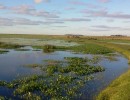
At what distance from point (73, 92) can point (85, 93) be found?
121 cm

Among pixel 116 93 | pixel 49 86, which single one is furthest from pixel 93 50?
pixel 116 93

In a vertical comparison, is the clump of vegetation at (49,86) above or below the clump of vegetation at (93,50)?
below

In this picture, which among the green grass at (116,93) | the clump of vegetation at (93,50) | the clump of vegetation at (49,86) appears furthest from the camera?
the clump of vegetation at (93,50)

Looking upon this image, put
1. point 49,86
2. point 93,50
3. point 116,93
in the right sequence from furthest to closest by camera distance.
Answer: point 93,50 < point 49,86 < point 116,93

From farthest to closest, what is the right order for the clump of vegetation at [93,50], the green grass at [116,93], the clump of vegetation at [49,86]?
the clump of vegetation at [93,50] → the clump of vegetation at [49,86] → the green grass at [116,93]

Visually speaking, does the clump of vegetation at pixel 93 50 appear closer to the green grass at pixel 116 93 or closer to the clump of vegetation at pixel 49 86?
the clump of vegetation at pixel 49 86

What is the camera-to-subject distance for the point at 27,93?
2508cm

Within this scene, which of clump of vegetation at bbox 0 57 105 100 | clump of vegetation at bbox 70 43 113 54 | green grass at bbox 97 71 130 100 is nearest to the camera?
green grass at bbox 97 71 130 100

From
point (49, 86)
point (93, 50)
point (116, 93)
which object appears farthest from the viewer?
point (93, 50)

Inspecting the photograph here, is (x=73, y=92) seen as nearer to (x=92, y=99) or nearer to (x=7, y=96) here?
(x=92, y=99)

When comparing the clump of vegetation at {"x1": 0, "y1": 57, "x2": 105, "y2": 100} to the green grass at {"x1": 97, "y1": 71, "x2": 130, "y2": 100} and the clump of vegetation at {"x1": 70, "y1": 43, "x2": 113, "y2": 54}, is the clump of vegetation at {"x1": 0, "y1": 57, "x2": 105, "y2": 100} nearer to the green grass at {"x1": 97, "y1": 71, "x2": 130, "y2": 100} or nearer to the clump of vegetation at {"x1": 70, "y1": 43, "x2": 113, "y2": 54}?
the green grass at {"x1": 97, "y1": 71, "x2": 130, "y2": 100}

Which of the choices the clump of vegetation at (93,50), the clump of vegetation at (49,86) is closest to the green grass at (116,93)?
the clump of vegetation at (49,86)

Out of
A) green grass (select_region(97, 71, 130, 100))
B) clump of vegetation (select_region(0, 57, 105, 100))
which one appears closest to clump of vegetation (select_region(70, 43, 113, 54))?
clump of vegetation (select_region(0, 57, 105, 100))

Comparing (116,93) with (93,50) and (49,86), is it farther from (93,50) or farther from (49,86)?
(93,50)
